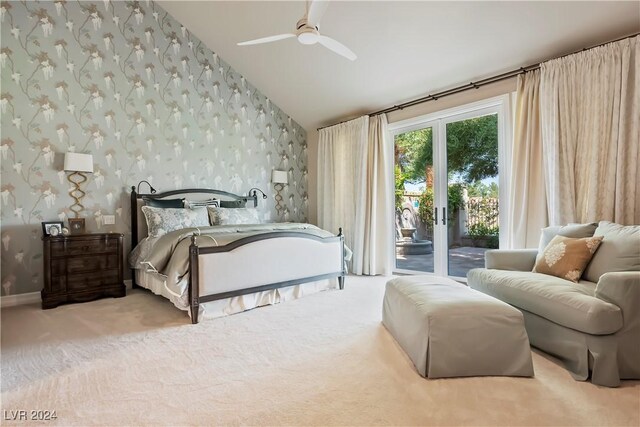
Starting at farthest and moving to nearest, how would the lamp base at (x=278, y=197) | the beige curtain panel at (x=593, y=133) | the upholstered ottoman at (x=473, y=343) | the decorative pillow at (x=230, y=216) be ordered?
1. the lamp base at (x=278, y=197)
2. the decorative pillow at (x=230, y=216)
3. the beige curtain panel at (x=593, y=133)
4. the upholstered ottoman at (x=473, y=343)

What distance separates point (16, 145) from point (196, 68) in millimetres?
2448

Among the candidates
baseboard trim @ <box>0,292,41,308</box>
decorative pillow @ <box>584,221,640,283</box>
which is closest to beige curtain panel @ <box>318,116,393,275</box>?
decorative pillow @ <box>584,221,640,283</box>

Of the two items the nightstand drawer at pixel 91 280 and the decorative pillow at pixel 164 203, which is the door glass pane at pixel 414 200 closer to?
the decorative pillow at pixel 164 203

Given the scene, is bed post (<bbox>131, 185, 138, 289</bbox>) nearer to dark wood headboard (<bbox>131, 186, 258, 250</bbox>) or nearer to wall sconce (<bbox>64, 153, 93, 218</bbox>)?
dark wood headboard (<bbox>131, 186, 258, 250</bbox>)

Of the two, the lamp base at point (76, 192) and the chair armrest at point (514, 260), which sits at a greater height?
the lamp base at point (76, 192)

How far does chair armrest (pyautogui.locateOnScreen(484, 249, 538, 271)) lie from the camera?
286 cm

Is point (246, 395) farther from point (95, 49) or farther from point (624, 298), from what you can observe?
point (95, 49)

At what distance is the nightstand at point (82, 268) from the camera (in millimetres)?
3391

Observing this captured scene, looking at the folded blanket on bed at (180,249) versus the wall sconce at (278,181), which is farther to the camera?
the wall sconce at (278,181)

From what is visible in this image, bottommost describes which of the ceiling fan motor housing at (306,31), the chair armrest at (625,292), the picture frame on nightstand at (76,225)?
the chair armrest at (625,292)

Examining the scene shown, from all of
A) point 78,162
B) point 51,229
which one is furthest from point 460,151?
point 51,229

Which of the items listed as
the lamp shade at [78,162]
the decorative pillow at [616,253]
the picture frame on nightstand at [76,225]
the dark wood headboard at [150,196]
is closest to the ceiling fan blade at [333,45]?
the decorative pillow at [616,253]

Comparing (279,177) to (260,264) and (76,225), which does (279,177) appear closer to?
(260,264)

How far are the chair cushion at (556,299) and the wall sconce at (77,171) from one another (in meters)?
4.36
